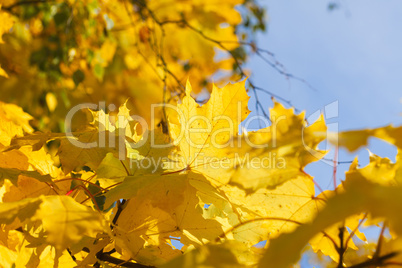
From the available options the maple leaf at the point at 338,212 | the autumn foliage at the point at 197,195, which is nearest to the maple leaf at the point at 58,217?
the autumn foliage at the point at 197,195

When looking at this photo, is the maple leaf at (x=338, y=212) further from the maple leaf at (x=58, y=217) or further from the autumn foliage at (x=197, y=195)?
the maple leaf at (x=58, y=217)

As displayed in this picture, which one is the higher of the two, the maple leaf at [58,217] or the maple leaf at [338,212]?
the maple leaf at [338,212]

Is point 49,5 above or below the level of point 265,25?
below

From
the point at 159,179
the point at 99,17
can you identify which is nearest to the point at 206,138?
the point at 159,179

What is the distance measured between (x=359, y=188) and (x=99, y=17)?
253 centimetres

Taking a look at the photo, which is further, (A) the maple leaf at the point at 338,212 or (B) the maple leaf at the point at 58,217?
(B) the maple leaf at the point at 58,217

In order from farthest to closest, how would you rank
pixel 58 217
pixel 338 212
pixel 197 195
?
pixel 197 195
pixel 58 217
pixel 338 212

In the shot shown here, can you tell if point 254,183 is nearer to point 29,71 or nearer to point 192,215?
point 192,215

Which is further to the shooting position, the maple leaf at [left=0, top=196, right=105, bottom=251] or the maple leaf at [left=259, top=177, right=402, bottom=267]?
the maple leaf at [left=0, top=196, right=105, bottom=251]

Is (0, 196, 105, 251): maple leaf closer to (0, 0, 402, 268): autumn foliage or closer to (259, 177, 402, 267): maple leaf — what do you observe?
(0, 0, 402, 268): autumn foliage

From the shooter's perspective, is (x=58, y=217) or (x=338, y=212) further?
(x=58, y=217)

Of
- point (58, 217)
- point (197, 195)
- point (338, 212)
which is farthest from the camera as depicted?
point (197, 195)

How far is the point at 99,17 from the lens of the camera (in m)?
2.54

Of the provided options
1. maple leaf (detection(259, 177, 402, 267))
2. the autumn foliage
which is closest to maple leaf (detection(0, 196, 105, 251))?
the autumn foliage
